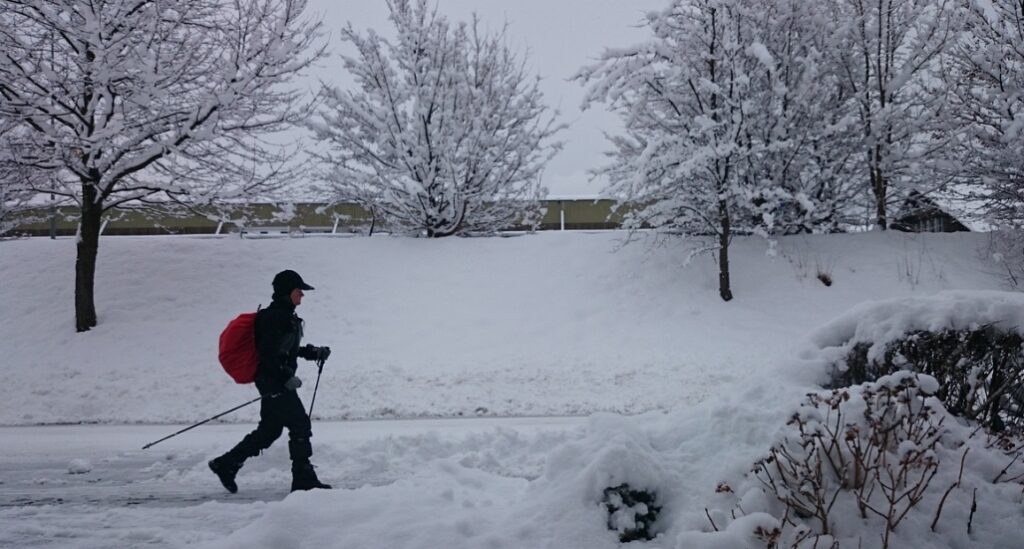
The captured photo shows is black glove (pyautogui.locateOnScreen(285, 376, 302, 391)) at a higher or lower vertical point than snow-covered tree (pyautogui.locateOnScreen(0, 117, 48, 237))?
lower

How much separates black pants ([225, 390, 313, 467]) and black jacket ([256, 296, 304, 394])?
0.11 metres

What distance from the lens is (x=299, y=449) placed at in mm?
5637

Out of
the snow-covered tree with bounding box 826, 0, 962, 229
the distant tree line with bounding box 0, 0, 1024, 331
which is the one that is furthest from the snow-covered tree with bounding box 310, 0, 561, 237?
the snow-covered tree with bounding box 826, 0, 962, 229

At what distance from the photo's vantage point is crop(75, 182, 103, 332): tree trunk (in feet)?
40.8

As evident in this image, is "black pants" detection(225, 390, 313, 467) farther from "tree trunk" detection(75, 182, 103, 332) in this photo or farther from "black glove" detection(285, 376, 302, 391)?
"tree trunk" detection(75, 182, 103, 332)

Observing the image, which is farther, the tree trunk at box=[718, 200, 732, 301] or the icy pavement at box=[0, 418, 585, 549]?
the tree trunk at box=[718, 200, 732, 301]

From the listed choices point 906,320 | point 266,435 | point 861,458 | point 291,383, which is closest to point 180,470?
point 266,435

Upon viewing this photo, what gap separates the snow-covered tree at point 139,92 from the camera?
11.4 metres

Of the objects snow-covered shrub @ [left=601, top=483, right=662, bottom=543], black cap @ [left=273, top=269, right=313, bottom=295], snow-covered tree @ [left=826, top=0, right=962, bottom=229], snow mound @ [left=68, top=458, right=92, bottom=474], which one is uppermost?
snow-covered tree @ [left=826, top=0, right=962, bottom=229]

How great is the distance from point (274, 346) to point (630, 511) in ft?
11.0

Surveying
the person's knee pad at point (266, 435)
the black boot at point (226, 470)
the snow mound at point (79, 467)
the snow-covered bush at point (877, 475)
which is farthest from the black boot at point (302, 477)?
the snow-covered bush at point (877, 475)

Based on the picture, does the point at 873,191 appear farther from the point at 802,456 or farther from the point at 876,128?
the point at 802,456

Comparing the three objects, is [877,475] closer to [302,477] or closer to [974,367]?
[974,367]

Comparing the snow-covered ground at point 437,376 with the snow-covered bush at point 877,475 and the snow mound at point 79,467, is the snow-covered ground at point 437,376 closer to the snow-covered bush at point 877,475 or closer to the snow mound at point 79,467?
the snow mound at point 79,467
